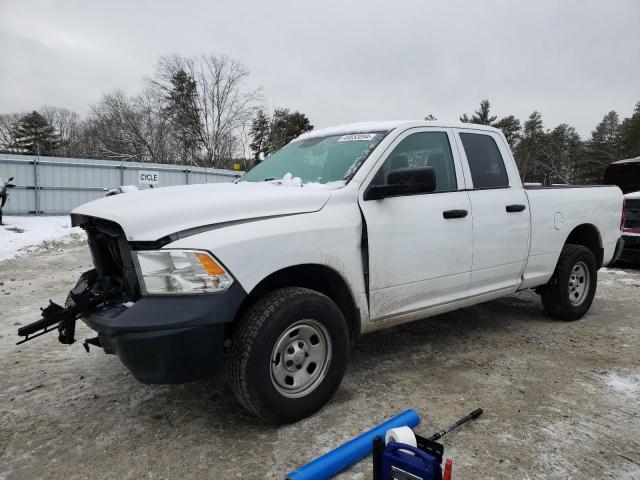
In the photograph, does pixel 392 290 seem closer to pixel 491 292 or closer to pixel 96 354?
pixel 491 292

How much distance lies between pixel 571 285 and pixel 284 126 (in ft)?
142

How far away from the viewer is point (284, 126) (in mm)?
46219

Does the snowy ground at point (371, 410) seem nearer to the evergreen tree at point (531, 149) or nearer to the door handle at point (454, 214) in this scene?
the door handle at point (454, 214)

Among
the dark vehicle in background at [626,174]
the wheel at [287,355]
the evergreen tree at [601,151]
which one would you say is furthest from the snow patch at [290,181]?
the evergreen tree at [601,151]

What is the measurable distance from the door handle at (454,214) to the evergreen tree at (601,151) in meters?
51.1

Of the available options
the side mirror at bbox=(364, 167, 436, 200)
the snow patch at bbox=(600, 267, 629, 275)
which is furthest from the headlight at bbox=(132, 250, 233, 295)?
the snow patch at bbox=(600, 267, 629, 275)

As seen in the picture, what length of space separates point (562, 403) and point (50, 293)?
6.18 meters

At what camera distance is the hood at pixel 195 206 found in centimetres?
244

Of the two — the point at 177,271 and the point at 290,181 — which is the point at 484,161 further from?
the point at 177,271

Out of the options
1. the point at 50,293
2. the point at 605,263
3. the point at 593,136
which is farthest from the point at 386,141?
the point at 593,136

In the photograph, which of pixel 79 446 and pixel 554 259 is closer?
pixel 79 446

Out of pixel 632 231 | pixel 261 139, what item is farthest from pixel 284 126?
pixel 632 231

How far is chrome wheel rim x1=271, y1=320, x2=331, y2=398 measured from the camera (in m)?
2.67

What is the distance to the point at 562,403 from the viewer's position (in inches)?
120
